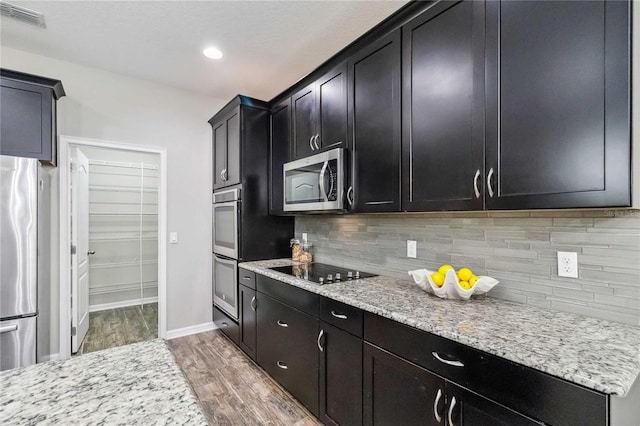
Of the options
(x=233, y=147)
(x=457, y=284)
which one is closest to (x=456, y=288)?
(x=457, y=284)

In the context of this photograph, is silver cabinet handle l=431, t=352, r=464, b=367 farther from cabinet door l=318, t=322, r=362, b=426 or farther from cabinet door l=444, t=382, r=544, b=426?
cabinet door l=318, t=322, r=362, b=426

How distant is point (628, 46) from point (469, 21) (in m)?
0.64

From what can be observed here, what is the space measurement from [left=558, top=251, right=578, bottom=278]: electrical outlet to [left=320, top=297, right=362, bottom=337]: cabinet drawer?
3.20ft

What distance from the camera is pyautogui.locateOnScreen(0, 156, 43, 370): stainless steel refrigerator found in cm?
214

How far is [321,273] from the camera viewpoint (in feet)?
7.96

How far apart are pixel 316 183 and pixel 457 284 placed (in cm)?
120

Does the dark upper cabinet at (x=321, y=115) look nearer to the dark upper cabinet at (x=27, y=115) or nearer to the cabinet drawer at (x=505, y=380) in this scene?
the cabinet drawer at (x=505, y=380)

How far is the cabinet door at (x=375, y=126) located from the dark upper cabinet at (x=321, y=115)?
0.09 m

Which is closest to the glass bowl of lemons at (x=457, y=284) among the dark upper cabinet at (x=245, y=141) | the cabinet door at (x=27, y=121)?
the dark upper cabinet at (x=245, y=141)

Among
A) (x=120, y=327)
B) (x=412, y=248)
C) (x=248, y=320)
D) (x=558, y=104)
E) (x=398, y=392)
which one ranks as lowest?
(x=120, y=327)

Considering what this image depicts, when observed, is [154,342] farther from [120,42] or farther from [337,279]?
[120,42]

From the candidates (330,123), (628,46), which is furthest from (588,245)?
(330,123)

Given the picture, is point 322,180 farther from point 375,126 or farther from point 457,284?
point 457,284

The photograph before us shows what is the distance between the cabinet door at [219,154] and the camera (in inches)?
131
